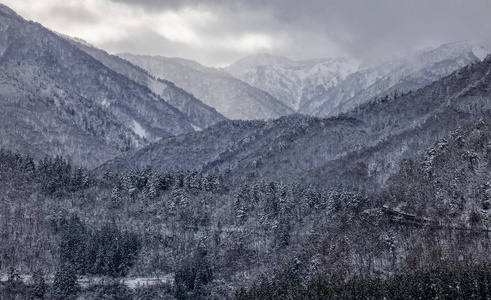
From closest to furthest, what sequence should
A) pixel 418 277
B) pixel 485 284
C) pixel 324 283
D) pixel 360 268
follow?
pixel 485 284 → pixel 418 277 → pixel 324 283 → pixel 360 268

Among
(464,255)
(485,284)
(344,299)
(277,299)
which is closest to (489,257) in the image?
(464,255)

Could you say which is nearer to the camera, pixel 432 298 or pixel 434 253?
pixel 432 298

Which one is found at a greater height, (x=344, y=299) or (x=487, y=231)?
(x=487, y=231)

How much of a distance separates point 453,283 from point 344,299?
2826 centimetres

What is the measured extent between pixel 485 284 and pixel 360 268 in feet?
154

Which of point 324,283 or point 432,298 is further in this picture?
point 324,283

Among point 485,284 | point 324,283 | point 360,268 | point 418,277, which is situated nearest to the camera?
→ point 485,284

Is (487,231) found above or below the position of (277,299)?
above

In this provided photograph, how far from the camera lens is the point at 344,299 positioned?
169 m

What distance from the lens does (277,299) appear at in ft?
588

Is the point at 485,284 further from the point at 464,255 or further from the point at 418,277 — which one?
the point at 464,255

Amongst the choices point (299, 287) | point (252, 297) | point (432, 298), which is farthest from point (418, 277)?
point (252, 297)

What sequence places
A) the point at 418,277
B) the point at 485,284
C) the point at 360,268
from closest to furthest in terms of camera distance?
1. the point at 485,284
2. the point at 418,277
3. the point at 360,268

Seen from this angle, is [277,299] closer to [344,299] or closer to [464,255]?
[344,299]
